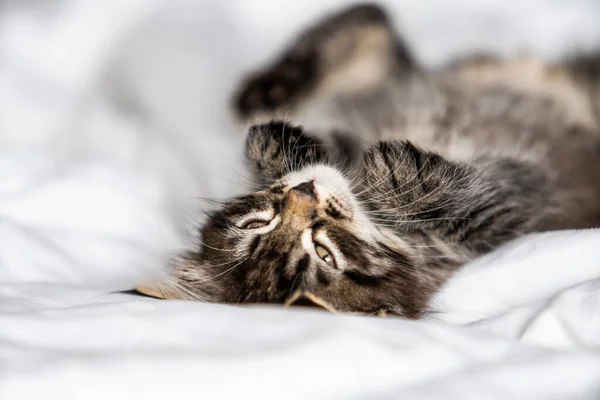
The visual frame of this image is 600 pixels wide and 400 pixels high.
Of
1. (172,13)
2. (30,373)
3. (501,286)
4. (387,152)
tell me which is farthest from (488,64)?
(30,373)

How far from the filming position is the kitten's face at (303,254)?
1359 mm

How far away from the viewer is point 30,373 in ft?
3.06

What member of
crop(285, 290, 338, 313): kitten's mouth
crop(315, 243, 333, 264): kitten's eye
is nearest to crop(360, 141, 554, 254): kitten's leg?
crop(315, 243, 333, 264): kitten's eye

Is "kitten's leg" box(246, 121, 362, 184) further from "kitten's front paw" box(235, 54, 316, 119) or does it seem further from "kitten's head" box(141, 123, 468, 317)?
"kitten's front paw" box(235, 54, 316, 119)

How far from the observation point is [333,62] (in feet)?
7.74

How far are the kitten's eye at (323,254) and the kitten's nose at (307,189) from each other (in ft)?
0.44

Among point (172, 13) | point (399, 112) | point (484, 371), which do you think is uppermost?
point (172, 13)

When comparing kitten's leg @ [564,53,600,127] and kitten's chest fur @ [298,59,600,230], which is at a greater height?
kitten's leg @ [564,53,600,127]

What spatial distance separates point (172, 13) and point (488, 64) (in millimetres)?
1298

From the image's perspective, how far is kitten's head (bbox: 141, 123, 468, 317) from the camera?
1.37 metres

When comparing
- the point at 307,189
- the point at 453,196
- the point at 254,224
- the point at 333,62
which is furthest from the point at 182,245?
the point at 333,62

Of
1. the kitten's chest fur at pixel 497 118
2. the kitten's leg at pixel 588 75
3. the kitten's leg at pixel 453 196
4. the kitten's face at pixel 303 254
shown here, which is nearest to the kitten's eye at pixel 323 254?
the kitten's face at pixel 303 254

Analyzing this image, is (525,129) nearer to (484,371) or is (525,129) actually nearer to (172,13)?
(484,371)

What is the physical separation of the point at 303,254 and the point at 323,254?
6 cm
